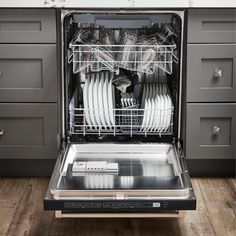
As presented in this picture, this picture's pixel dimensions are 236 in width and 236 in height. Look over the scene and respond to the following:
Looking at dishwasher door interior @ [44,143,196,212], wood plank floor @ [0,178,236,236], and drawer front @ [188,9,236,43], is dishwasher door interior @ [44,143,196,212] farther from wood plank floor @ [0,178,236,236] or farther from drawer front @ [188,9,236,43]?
drawer front @ [188,9,236,43]

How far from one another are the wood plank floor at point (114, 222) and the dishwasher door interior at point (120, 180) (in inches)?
7.6

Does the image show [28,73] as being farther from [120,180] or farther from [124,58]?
[120,180]

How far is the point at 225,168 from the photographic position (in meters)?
2.62

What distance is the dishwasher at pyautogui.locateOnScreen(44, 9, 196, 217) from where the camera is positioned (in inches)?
91.0

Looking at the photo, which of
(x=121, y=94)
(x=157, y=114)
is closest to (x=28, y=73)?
(x=121, y=94)

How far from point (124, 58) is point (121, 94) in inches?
7.8

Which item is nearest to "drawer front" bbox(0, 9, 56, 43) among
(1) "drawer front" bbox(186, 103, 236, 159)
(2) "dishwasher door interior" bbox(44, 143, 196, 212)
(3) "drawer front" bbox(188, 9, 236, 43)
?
(2) "dishwasher door interior" bbox(44, 143, 196, 212)

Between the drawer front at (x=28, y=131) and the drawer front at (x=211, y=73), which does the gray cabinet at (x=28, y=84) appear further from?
the drawer front at (x=211, y=73)

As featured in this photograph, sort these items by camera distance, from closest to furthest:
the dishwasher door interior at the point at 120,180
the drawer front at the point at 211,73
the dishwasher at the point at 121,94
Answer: the dishwasher door interior at the point at 120,180, the dishwasher at the point at 121,94, the drawer front at the point at 211,73

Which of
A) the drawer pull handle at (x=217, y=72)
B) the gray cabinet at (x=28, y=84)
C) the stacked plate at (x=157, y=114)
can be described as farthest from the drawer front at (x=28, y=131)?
the drawer pull handle at (x=217, y=72)

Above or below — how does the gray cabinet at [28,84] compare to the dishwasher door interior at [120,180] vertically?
above

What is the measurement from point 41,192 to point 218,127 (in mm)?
848

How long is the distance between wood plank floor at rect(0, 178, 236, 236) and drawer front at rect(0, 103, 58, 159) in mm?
197

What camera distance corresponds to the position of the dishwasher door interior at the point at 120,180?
1.89m
